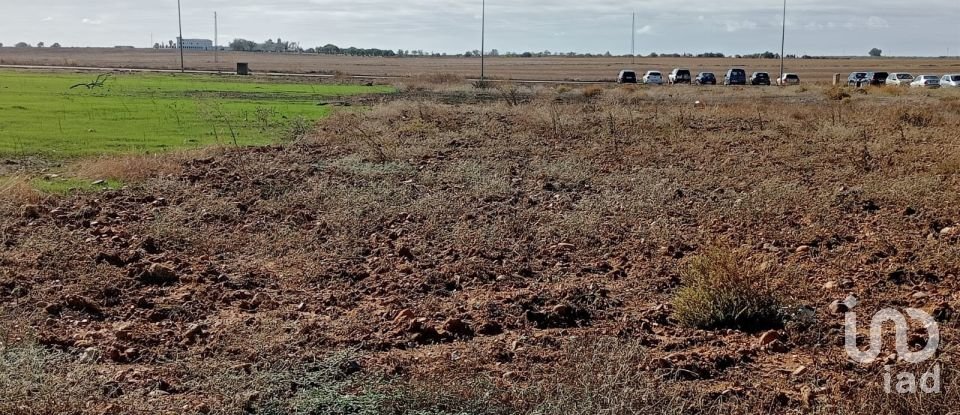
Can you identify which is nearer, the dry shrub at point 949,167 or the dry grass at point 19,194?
the dry grass at point 19,194

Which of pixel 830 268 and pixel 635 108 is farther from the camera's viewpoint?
pixel 635 108

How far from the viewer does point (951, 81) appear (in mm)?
60906

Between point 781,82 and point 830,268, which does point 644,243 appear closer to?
point 830,268

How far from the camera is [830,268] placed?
29.0ft

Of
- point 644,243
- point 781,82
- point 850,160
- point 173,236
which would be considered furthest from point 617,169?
point 781,82

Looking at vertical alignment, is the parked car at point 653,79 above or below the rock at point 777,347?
above

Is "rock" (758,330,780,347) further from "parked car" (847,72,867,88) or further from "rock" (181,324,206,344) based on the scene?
"parked car" (847,72,867,88)

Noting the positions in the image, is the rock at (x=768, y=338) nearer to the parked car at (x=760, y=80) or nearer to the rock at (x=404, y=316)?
the rock at (x=404, y=316)

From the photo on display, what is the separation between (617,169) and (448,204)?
4924 millimetres

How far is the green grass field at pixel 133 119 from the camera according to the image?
20.9 meters

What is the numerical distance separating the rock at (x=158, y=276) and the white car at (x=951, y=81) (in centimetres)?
6303

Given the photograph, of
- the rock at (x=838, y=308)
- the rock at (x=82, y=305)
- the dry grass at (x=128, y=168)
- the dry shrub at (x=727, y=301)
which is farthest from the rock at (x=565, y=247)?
the dry grass at (x=128, y=168)

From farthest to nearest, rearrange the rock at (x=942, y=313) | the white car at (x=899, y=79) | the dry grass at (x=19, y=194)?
the white car at (x=899, y=79) < the dry grass at (x=19, y=194) < the rock at (x=942, y=313)

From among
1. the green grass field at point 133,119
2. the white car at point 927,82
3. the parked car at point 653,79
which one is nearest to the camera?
the green grass field at point 133,119
